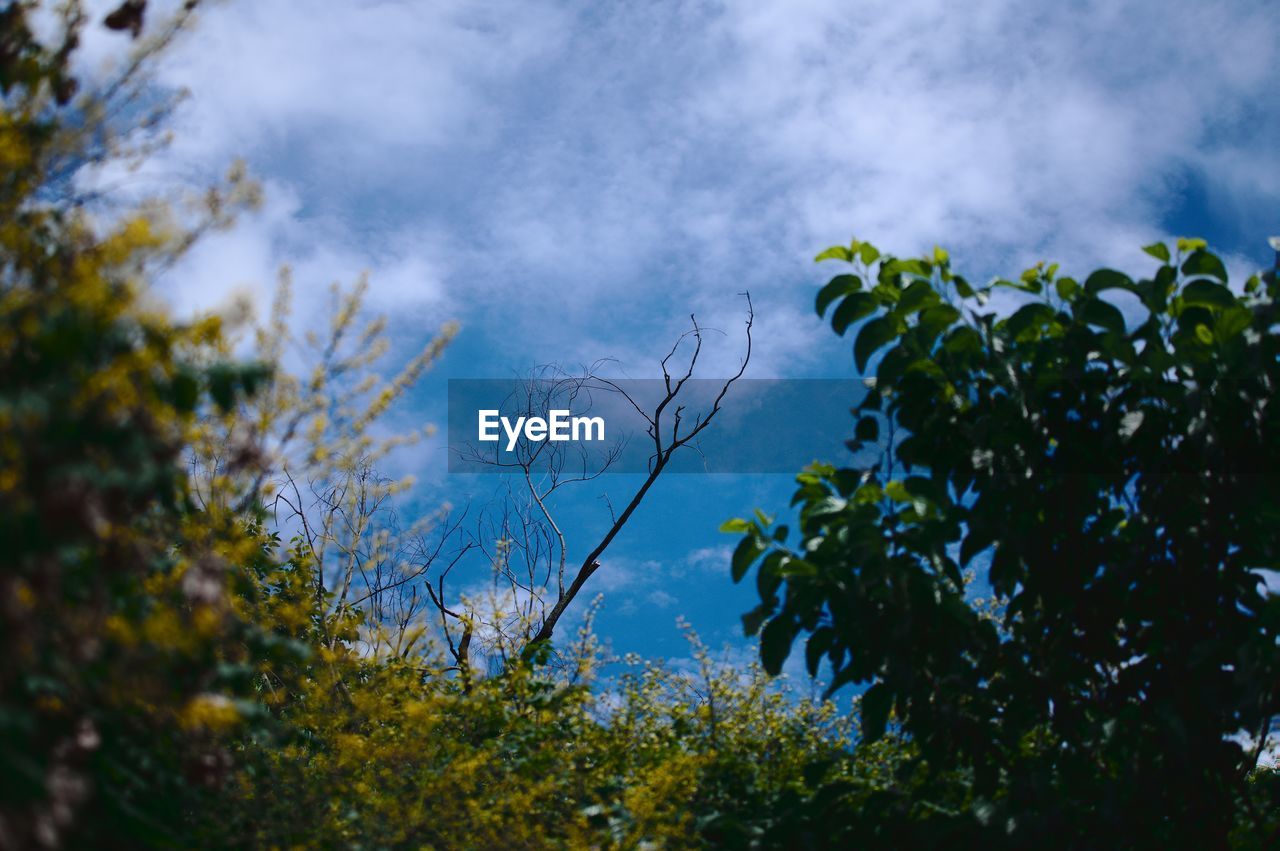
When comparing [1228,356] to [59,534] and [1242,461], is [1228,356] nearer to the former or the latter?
[1242,461]

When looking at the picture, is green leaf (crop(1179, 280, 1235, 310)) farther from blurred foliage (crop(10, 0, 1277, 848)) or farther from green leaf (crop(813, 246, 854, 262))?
green leaf (crop(813, 246, 854, 262))

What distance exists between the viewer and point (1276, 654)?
10.5ft

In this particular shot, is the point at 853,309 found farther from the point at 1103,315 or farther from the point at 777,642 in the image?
the point at 777,642

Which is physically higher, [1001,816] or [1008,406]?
[1008,406]

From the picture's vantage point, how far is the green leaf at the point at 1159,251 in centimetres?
356

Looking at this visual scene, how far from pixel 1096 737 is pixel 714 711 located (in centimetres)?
184

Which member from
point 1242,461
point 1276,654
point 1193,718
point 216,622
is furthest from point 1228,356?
point 216,622

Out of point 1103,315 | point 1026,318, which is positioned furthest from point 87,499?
point 1103,315

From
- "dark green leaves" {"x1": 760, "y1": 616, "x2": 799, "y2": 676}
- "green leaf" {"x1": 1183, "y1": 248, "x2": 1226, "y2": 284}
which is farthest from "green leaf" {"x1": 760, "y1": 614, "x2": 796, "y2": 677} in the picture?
"green leaf" {"x1": 1183, "y1": 248, "x2": 1226, "y2": 284}

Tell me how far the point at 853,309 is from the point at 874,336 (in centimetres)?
13

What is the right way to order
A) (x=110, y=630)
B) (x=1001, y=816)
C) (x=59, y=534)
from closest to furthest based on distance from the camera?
(x=59, y=534), (x=110, y=630), (x=1001, y=816)

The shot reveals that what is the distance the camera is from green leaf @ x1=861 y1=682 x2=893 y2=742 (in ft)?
11.3

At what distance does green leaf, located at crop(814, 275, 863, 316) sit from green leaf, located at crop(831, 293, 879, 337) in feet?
0.10

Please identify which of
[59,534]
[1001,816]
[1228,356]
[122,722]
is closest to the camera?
[59,534]
